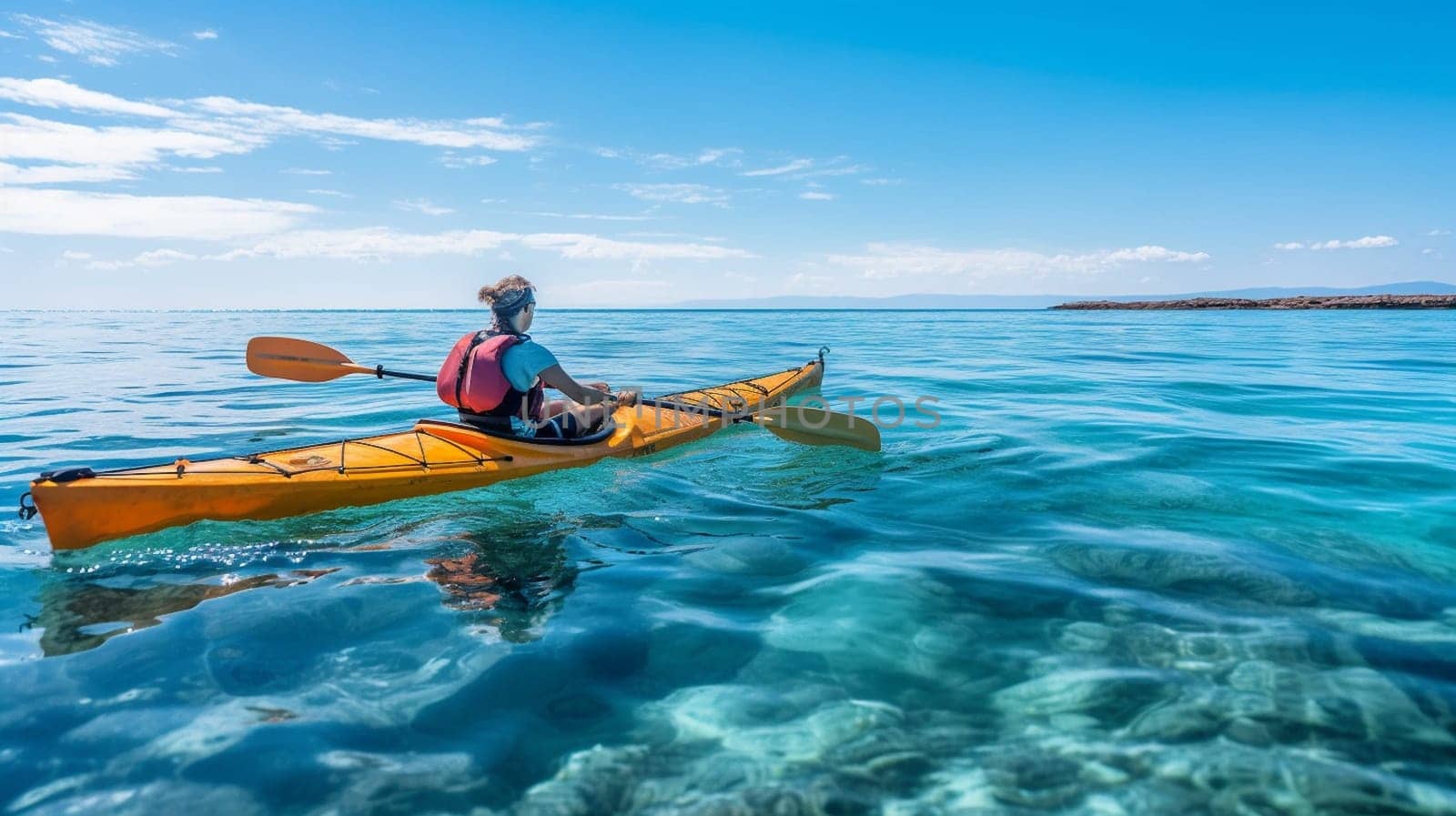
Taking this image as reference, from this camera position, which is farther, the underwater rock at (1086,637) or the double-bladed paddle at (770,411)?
the double-bladed paddle at (770,411)

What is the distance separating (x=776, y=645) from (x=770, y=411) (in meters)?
4.34

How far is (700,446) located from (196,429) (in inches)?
254

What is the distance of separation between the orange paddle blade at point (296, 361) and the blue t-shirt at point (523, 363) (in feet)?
7.34

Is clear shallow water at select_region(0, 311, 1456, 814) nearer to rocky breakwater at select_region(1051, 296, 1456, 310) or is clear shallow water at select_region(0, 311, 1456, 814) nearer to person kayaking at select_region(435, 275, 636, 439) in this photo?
person kayaking at select_region(435, 275, 636, 439)

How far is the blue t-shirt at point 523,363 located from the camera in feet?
20.5

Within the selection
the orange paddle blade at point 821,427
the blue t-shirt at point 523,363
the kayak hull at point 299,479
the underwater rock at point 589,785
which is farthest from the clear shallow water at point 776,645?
the blue t-shirt at point 523,363

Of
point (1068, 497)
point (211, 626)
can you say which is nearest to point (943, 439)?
point (1068, 497)

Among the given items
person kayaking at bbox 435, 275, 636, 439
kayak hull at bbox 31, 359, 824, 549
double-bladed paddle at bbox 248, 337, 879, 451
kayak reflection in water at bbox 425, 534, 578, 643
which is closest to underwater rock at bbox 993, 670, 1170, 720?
kayak reflection in water at bbox 425, 534, 578, 643

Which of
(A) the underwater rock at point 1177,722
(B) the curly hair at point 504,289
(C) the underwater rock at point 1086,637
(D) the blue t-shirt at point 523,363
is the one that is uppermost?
(B) the curly hair at point 504,289

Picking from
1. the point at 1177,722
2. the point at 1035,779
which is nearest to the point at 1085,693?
the point at 1177,722

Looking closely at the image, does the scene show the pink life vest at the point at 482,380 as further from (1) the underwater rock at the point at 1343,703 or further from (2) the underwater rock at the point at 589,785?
(1) the underwater rock at the point at 1343,703

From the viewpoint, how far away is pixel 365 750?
116 inches

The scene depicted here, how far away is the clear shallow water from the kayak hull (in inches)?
6.6

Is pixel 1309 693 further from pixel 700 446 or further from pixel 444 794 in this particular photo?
pixel 700 446
